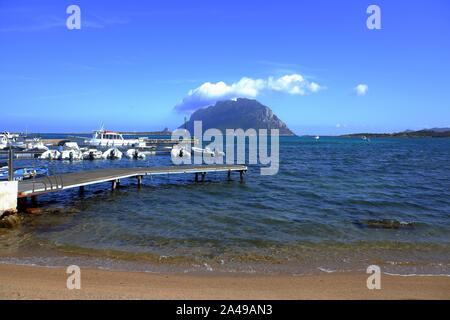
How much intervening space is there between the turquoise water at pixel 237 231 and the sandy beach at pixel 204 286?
26.1 inches

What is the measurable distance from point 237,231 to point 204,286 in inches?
190

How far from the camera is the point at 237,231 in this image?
1170 centimetres

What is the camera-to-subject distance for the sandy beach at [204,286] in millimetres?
6125

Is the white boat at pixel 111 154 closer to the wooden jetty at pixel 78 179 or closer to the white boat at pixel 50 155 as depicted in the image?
the white boat at pixel 50 155

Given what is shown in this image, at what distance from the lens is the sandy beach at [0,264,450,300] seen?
612cm

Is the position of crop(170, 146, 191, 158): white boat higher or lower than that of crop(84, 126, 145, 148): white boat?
lower

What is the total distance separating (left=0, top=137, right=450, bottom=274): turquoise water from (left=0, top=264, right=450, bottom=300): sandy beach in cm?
66

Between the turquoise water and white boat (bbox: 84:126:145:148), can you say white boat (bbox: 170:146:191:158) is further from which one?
the turquoise water

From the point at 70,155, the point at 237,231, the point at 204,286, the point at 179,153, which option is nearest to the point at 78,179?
the point at 237,231

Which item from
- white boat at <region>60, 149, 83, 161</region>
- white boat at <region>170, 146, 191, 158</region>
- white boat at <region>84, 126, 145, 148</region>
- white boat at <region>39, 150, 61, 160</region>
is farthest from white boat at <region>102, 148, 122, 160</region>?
white boat at <region>84, 126, 145, 148</region>

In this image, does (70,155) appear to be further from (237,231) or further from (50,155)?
(237,231)

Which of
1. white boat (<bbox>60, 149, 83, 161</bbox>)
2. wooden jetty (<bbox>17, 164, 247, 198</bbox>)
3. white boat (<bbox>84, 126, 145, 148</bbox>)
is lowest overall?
wooden jetty (<bbox>17, 164, 247, 198</bbox>)

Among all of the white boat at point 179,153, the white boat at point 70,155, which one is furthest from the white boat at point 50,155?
the white boat at point 179,153

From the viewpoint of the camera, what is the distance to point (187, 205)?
52.8ft
